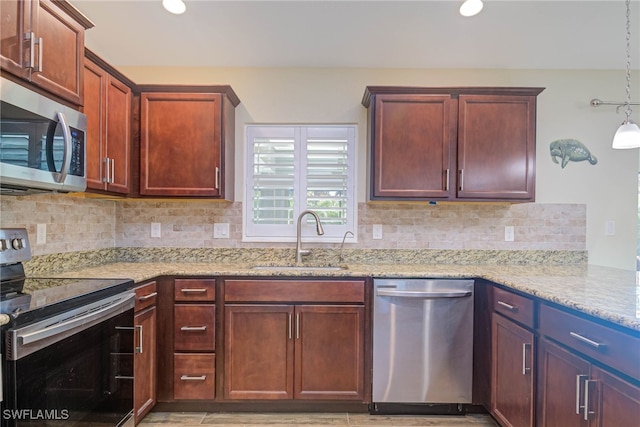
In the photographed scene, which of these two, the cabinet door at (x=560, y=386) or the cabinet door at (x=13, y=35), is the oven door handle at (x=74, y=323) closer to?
Answer: the cabinet door at (x=13, y=35)

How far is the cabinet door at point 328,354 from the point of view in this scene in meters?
2.25

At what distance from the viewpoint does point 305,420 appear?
2.21 m

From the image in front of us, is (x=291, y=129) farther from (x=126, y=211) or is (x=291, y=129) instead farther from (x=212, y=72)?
(x=126, y=211)

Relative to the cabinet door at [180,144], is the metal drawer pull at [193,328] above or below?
below

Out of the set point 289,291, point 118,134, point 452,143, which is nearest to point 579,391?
point 289,291

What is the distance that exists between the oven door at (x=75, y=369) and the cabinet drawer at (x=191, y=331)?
0.44 meters

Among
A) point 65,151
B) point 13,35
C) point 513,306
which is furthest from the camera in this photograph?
point 513,306

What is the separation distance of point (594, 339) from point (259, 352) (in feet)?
5.75

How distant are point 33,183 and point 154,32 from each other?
1635mm

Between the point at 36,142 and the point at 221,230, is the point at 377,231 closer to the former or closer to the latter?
the point at 221,230

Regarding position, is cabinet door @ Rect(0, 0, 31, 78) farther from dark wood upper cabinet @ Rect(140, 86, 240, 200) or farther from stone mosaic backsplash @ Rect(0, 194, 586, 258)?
stone mosaic backsplash @ Rect(0, 194, 586, 258)

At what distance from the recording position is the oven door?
1.16m

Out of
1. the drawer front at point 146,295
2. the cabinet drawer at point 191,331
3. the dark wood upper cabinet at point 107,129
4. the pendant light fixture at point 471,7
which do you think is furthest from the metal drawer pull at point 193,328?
the pendant light fixture at point 471,7

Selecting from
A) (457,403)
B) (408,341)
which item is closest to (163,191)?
(408,341)
